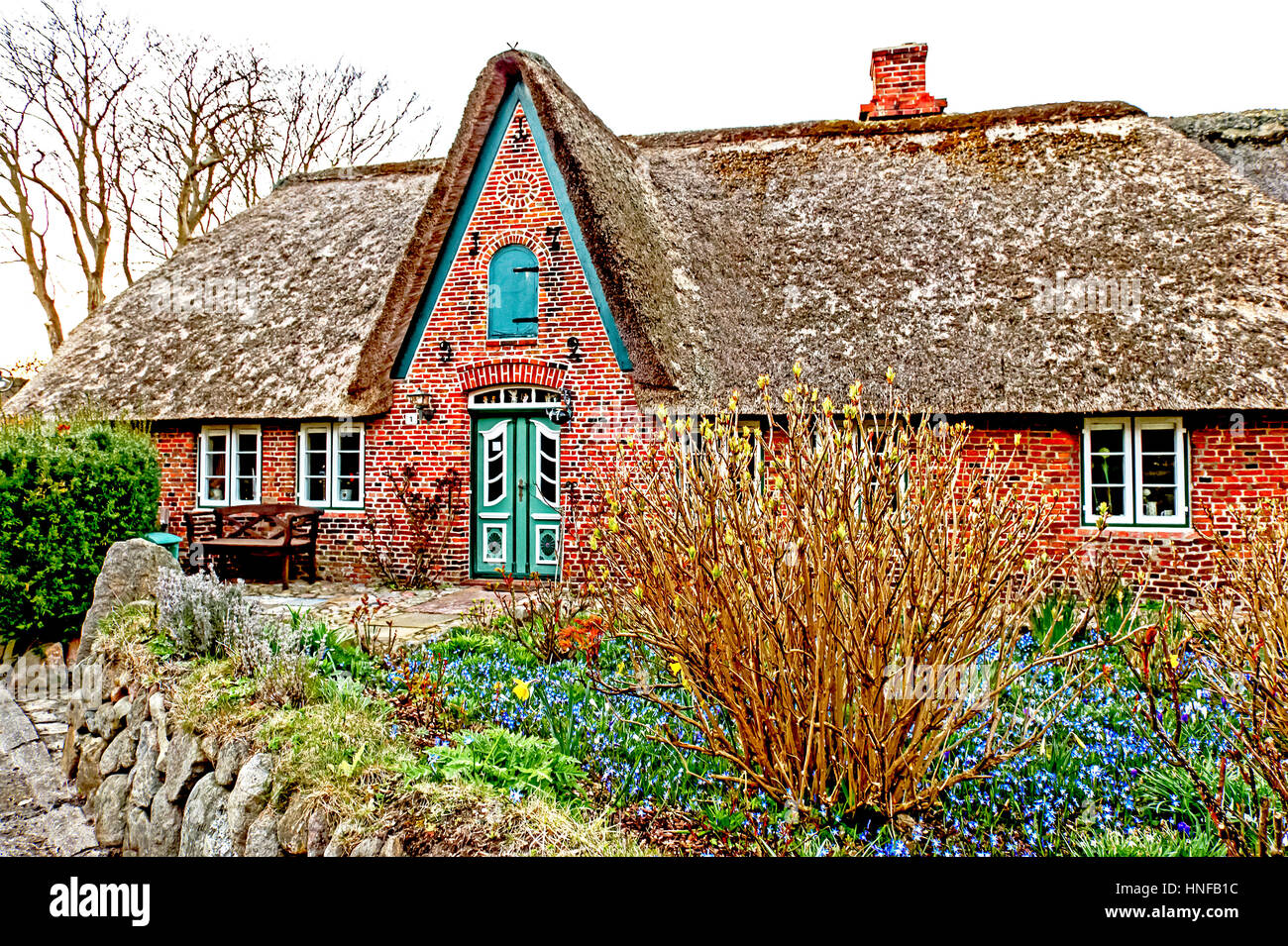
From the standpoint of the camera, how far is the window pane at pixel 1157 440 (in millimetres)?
8750

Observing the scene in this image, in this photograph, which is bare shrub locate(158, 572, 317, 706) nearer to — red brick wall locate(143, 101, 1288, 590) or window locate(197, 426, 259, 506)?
red brick wall locate(143, 101, 1288, 590)

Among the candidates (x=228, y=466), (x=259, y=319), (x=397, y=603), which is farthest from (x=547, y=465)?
(x=259, y=319)

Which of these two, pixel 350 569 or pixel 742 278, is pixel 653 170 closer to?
pixel 742 278

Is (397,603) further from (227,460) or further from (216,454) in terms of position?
(216,454)

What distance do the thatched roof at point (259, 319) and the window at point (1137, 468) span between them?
28.1 feet

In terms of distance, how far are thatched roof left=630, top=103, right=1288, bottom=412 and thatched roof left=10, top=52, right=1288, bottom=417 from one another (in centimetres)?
3

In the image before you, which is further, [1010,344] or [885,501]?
[1010,344]

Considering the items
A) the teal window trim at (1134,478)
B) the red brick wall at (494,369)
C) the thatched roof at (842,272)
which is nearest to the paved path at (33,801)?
the red brick wall at (494,369)

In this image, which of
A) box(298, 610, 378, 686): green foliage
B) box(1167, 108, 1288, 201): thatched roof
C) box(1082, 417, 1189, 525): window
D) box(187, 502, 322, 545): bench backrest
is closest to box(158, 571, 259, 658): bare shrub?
box(298, 610, 378, 686): green foliage

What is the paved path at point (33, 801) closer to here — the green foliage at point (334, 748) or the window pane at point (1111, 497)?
the green foliage at point (334, 748)

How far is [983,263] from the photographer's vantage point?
9.82 metres

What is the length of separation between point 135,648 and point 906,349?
794cm

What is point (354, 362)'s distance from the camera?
10.0 m
